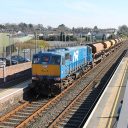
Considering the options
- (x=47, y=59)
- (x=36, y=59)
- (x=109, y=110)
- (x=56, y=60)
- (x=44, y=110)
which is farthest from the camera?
(x=36, y=59)

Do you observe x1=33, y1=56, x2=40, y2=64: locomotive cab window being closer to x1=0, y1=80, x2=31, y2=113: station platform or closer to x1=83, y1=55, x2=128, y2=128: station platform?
x1=0, y1=80, x2=31, y2=113: station platform

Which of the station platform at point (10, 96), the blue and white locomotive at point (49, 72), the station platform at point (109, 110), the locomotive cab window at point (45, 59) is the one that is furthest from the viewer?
the locomotive cab window at point (45, 59)

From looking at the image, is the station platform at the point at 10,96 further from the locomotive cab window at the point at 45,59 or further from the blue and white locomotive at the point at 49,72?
the locomotive cab window at the point at 45,59

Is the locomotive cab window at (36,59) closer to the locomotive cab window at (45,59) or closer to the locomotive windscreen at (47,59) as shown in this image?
the locomotive windscreen at (47,59)

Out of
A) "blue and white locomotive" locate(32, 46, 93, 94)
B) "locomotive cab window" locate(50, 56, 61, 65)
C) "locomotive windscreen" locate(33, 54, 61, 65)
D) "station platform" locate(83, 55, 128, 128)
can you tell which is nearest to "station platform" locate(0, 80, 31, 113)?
"blue and white locomotive" locate(32, 46, 93, 94)

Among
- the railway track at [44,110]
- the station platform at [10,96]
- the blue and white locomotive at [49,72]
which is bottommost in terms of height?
the railway track at [44,110]

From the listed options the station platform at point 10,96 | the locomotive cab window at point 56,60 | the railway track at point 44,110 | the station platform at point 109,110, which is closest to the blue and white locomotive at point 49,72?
the locomotive cab window at point 56,60

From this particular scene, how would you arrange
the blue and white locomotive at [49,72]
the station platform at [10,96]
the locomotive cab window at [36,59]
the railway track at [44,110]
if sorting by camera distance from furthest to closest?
the locomotive cab window at [36,59] < the blue and white locomotive at [49,72] < the station platform at [10,96] < the railway track at [44,110]

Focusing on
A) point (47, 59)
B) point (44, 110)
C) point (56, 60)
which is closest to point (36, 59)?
point (47, 59)

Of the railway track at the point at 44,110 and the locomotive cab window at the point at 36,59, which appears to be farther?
the locomotive cab window at the point at 36,59

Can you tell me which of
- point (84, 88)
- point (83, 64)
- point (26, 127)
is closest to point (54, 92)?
point (84, 88)

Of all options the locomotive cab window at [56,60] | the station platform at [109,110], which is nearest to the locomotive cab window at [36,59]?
the locomotive cab window at [56,60]

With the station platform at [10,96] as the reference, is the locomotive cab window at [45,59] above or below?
above

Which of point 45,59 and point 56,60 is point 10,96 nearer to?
point 45,59
